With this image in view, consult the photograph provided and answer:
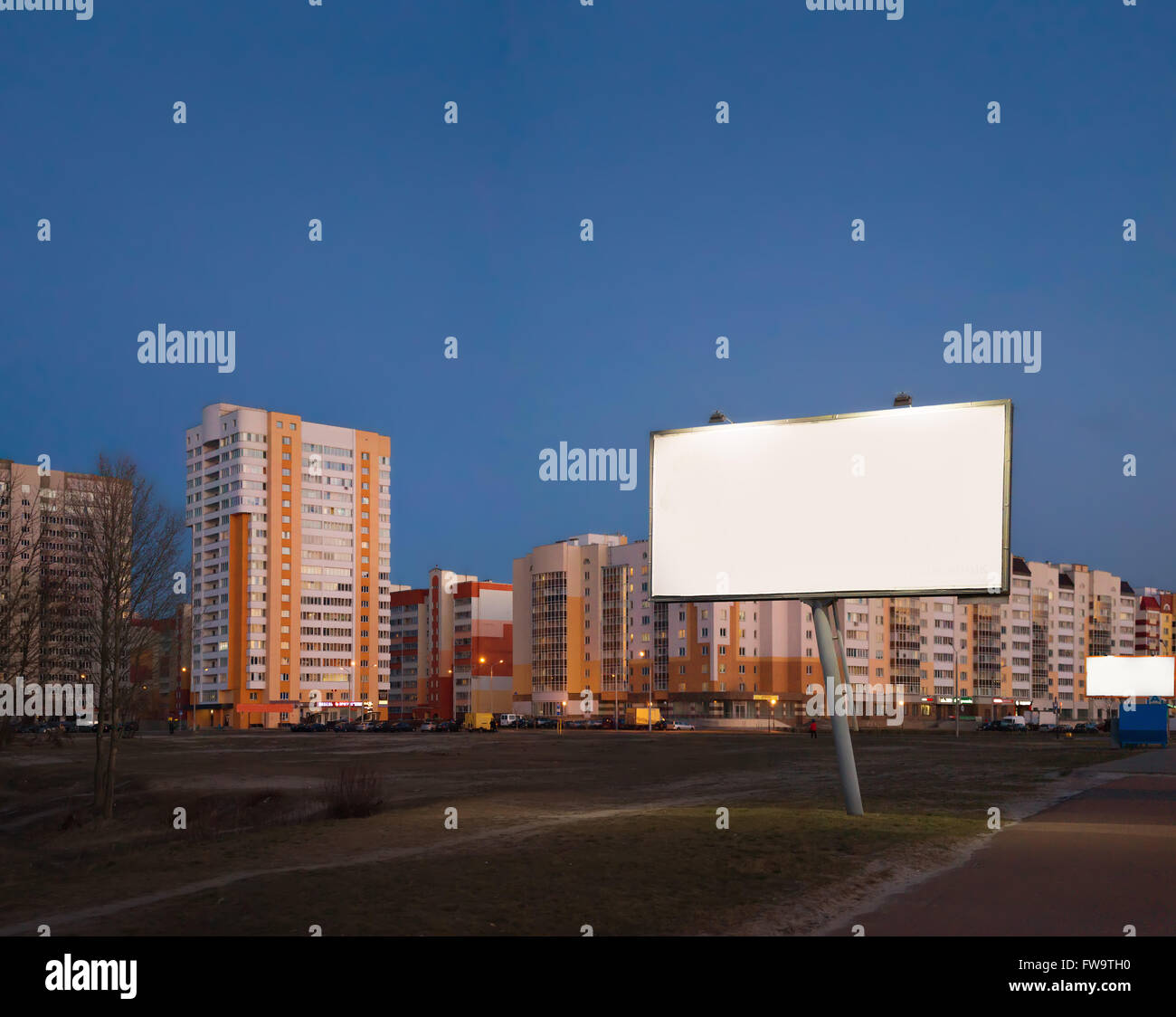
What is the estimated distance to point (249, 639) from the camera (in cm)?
18138

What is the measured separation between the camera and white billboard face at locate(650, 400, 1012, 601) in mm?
23391

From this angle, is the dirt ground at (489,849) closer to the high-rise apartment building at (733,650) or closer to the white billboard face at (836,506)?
the white billboard face at (836,506)

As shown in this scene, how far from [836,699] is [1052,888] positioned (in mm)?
9802

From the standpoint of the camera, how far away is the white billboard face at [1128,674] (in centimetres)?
7631

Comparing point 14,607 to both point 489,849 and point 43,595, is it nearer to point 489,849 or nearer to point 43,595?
point 43,595

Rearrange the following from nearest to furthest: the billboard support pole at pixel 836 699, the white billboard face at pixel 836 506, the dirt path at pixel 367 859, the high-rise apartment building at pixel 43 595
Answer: the dirt path at pixel 367 859
the white billboard face at pixel 836 506
the billboard support pole at pixel 836 699
the high-rise apartment building at pixel 43 595

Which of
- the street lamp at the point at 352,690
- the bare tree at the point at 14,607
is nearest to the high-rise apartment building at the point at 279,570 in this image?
the street lamp at the point at 352,690

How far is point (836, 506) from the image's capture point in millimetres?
24719

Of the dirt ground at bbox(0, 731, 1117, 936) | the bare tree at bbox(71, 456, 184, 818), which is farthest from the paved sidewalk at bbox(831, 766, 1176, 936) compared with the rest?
the bare tree at bbox(71, 456, 184, 818)

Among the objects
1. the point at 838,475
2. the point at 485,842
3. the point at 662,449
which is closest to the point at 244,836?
the point at 485,842

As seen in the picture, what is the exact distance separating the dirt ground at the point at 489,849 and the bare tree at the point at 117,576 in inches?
129

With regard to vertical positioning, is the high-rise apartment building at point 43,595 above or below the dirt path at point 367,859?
above

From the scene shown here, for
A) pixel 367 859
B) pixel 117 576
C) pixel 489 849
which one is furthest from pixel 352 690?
pixel 367 859
